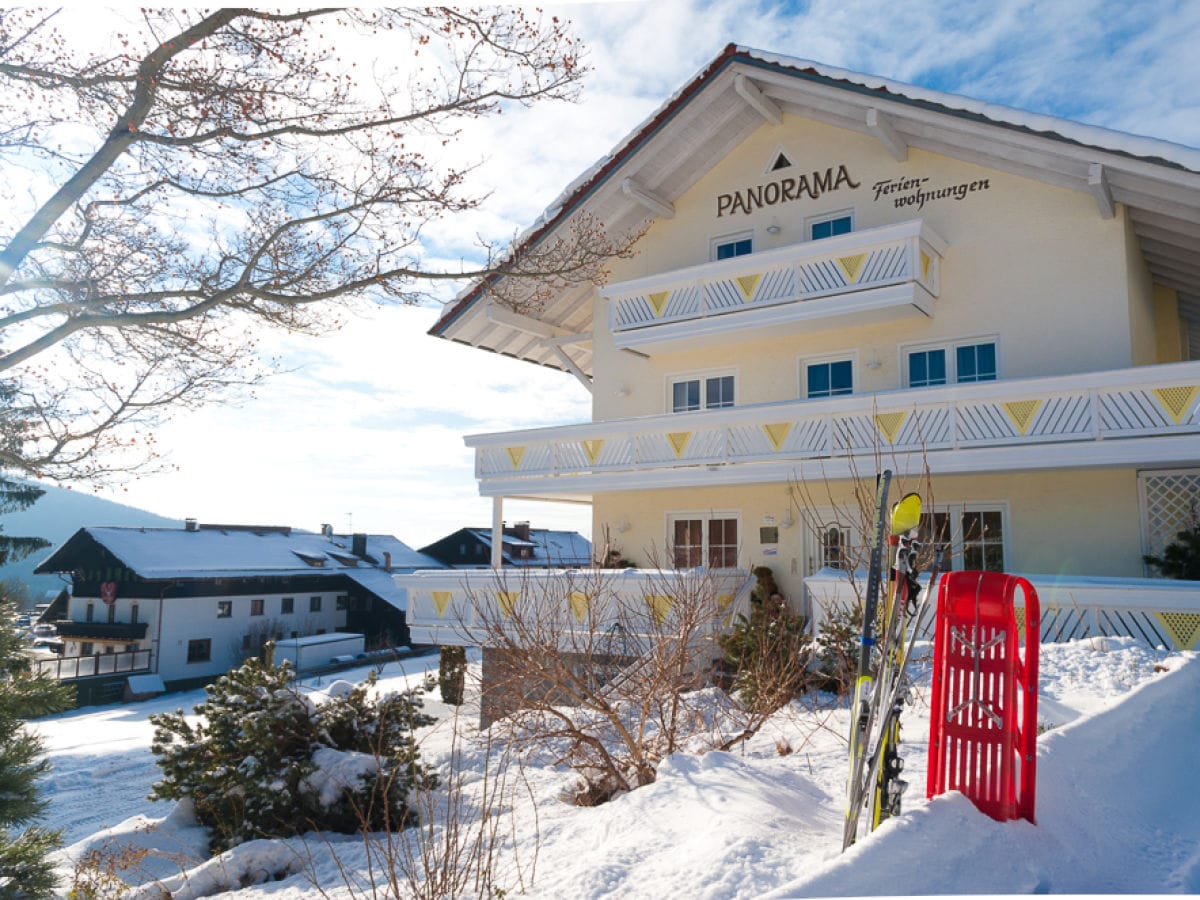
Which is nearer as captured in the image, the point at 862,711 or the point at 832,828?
the point at 862,711

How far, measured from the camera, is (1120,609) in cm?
1034

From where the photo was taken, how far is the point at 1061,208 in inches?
574

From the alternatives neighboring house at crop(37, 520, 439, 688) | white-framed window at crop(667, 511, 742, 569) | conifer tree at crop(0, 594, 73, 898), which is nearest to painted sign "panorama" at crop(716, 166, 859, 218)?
white-framed window at crop(667, 511, 742, 569)

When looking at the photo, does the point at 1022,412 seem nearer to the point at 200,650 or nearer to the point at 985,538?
the point at 985,538

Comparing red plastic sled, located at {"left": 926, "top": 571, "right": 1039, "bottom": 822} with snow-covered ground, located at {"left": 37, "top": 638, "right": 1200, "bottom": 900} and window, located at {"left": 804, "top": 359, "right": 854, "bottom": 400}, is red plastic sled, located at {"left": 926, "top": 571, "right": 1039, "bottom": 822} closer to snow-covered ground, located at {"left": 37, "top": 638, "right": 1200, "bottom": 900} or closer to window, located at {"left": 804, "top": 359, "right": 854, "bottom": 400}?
snow-covered ground, located at {"left": 37, "top": 638, "right": 1200, "bottom": 900}

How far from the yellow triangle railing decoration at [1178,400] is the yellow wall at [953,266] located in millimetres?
2296

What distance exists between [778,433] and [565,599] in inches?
187

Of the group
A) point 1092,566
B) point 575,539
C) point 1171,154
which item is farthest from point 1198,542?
point 575,539

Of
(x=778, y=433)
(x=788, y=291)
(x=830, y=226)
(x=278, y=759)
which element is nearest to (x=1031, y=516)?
(x=778, y=433)

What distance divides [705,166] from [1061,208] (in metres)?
Answer: 7.30

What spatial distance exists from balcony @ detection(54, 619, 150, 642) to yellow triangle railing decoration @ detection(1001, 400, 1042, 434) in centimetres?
3708

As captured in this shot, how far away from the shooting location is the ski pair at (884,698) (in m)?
4.09

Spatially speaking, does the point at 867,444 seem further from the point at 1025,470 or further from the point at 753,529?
the point at 753,529

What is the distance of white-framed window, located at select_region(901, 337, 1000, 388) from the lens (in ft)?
49.8
